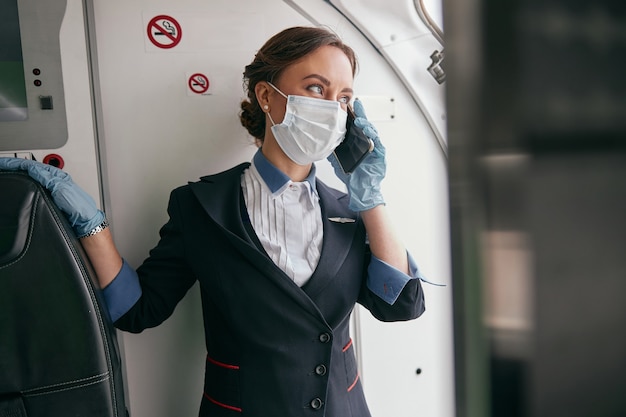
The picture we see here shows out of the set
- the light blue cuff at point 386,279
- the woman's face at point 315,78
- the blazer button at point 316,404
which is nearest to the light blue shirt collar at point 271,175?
the woman's face at point 315,78

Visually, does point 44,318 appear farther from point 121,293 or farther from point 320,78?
point 320,78

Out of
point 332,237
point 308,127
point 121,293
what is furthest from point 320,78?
point 121,293

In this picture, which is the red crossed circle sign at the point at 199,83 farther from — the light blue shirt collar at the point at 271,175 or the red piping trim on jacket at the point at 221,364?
the red piping trim on jacket at the point at 221,364

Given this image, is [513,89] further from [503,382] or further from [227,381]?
[227,381]

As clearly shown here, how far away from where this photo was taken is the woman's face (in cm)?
147

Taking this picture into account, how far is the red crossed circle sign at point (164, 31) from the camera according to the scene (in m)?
1.65

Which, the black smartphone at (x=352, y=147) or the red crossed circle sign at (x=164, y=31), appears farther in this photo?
the red crossed circle sign at (x=164, y=31)

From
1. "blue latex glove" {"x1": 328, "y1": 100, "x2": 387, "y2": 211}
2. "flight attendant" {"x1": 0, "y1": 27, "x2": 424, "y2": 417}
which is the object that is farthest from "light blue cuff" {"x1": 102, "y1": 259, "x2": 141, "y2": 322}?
"blue latex glove" {"x1": 328, "y1": 100, "x2": 387, "y2": 211}

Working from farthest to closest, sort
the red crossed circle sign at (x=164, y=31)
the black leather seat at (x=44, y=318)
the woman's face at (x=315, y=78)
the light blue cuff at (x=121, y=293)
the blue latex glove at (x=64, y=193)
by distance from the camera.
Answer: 1. the red crossed circle sign at (x=164, y=31)
2. the woman's face at (x=315, y=78)
3. the light blue cuff at (x=121, y=293)
4. the blue latex glove at (x=64, y=193)
5. the black leather seat at (x=44, y=318)

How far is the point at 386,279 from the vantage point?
1.45m

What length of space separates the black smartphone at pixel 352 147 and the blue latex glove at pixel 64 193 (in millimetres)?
817

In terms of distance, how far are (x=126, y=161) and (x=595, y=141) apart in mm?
1658

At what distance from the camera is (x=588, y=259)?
0.89 feet

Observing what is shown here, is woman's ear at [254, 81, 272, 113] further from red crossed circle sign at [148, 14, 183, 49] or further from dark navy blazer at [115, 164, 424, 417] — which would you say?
red crossed circle sign at [148, 14, 183, 49]
